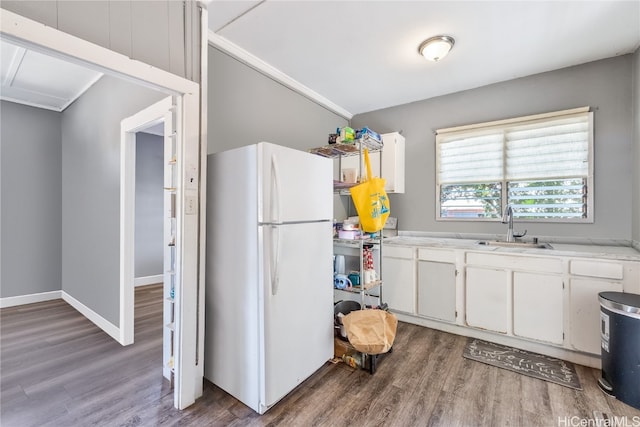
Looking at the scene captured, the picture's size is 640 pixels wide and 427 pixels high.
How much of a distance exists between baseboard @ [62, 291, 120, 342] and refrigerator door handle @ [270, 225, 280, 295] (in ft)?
6.63

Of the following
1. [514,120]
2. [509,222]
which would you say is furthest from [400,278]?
[514,120]

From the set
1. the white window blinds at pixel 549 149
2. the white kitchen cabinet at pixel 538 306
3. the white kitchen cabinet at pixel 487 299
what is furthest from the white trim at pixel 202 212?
the white window blinds at pixel 549 149

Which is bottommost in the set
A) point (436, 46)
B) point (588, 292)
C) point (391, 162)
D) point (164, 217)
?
point (588, 292)

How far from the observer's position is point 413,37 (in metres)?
2.26

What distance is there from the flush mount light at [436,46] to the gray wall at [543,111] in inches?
44.3

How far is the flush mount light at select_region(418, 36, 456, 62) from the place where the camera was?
2254 mm

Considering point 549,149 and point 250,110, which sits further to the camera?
point 549,149

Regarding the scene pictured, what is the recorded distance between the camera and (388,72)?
9.35 ft

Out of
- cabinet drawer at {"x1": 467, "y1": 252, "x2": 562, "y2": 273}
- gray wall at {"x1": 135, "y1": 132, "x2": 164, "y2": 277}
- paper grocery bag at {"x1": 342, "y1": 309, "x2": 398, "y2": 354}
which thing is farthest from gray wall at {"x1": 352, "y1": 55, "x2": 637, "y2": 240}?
gray wall at {"x1": 135, "y1": 132, "x2": 164, "y2": 277}

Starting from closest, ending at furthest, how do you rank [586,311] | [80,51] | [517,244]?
[80,51] → [586,311] → [517,244]

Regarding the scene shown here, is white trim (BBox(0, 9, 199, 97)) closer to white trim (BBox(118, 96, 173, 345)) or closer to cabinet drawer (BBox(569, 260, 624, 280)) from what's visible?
white trim (BBox(118, 96, 173, 345))

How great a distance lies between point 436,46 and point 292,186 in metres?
1.69

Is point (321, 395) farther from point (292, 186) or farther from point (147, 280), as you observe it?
point (147, 280)

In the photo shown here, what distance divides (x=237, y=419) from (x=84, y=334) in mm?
2218
